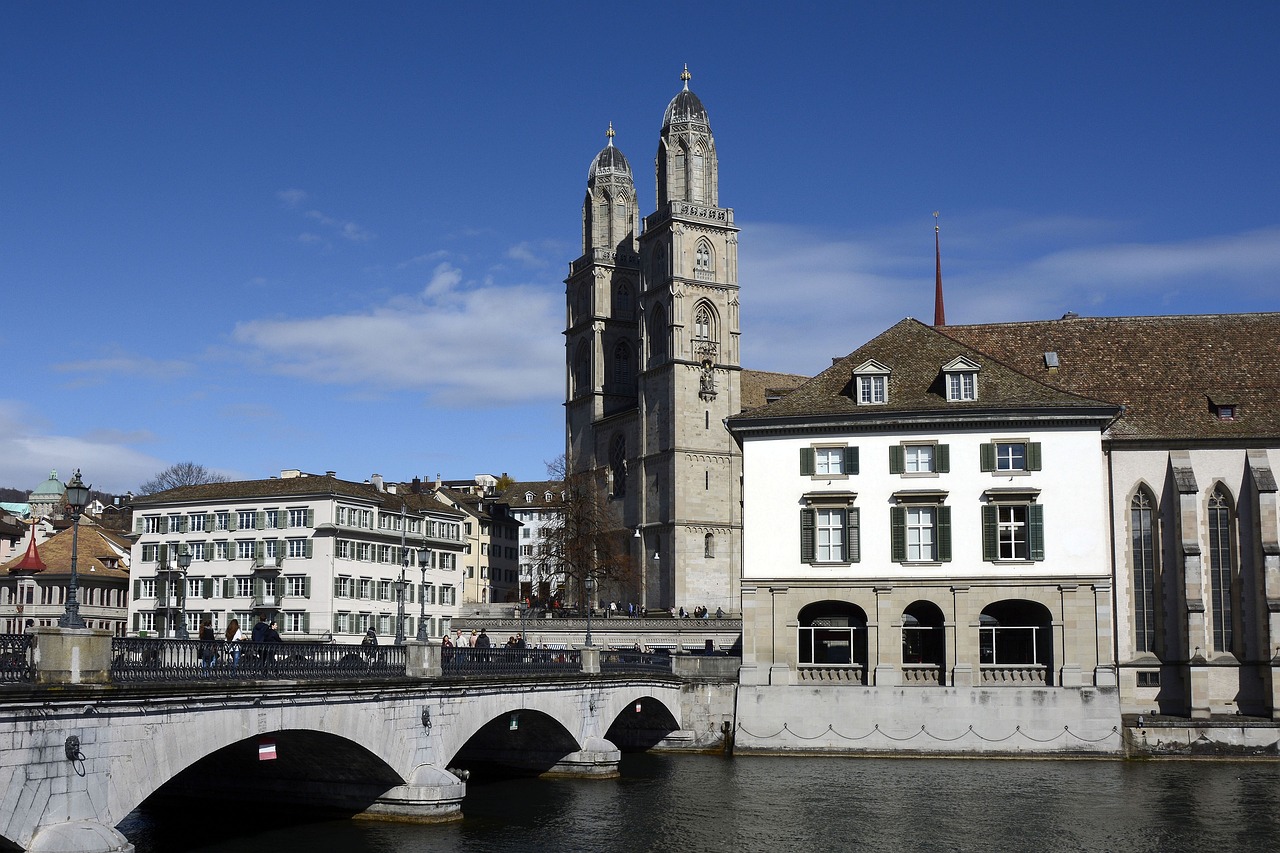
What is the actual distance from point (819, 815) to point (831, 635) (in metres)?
16.5

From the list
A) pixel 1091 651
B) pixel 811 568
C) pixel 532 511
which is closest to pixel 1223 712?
pixel 1091 651

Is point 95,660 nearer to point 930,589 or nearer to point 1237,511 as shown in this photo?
point 930,589

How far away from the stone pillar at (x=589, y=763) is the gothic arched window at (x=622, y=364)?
78746 millimetres

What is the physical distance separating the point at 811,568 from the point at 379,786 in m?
21.5

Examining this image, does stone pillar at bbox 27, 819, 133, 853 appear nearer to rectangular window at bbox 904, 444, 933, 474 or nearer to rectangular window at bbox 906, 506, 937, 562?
rectangular window at bbox 906, 506, 937, 562

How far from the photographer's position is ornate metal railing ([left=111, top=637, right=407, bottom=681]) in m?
25.5

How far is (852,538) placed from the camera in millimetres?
51312

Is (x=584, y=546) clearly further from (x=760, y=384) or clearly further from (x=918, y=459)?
(x=918, y=459)

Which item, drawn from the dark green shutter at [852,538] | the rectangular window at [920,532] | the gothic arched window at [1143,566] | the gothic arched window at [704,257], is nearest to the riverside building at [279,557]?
the gothic arched window at [704,257]

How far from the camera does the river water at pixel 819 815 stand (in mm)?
31562

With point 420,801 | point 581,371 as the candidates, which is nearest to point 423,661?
point 420,801

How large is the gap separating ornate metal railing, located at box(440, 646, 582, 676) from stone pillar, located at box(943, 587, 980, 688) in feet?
43.0

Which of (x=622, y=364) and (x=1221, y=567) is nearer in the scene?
(x=1221, y=567)

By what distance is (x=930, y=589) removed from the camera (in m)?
50.6
